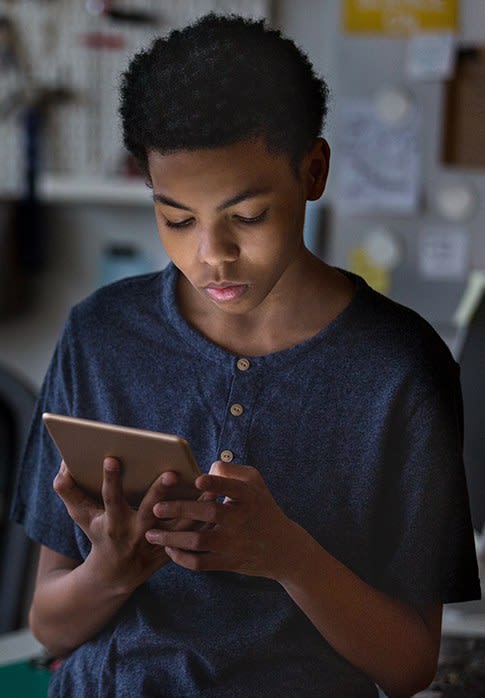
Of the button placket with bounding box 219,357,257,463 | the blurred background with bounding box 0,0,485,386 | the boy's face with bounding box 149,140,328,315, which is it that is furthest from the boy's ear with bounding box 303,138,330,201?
the blurred background with bounding box 0,0,485,386

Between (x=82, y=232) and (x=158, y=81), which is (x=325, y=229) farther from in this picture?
(x=158, y=81)

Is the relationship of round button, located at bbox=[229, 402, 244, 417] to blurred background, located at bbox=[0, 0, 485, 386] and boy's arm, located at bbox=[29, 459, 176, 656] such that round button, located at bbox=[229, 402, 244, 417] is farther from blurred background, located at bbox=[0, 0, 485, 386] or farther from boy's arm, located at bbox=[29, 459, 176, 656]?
blurred background, located at bbox=[0, 0, 485, 386]

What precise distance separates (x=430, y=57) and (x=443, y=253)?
1.16 feet

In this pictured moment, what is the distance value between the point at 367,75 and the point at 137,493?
1526 mm

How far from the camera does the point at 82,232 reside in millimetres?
2312

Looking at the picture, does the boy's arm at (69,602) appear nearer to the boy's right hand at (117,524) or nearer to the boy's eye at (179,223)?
the boy's right hand at (117,524)

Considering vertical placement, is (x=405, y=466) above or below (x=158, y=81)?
below

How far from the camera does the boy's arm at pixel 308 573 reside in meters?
0.62

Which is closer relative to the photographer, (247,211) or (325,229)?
(247,211)

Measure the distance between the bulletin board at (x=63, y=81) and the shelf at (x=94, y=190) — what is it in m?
0.03

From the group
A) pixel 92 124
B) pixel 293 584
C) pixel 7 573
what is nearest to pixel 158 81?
pixel 293 584

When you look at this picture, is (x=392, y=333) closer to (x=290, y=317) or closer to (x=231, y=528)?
(x=290, y=317)

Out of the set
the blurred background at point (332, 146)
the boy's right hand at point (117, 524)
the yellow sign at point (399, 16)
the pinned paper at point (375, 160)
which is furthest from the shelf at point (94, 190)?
the boy's right hand at point (117, 524)

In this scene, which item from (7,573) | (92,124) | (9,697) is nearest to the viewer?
(9,697)
